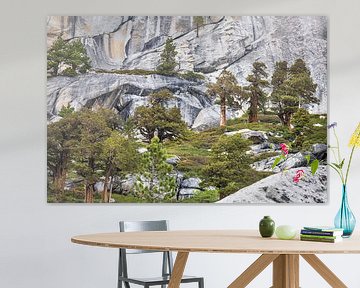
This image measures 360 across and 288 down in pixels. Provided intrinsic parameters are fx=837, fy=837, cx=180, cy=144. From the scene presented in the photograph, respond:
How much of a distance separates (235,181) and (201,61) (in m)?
0.99

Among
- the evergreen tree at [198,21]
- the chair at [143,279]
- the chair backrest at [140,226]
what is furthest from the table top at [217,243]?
the evergreen tree at [198,21]

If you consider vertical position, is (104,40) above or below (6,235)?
above

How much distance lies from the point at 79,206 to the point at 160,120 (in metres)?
0.93

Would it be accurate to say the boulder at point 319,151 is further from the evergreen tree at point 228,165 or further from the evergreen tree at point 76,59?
the evergreen tree at point 76,59

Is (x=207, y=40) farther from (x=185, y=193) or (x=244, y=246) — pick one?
(x=244, y=246)

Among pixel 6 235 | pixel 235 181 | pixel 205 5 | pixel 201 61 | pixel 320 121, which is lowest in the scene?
pixel 6 235

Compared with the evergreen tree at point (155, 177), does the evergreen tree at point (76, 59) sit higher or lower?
higher

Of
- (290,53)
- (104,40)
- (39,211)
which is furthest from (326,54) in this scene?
(39,211)

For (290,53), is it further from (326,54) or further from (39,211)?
(39,211)

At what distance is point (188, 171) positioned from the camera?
6.60 metres

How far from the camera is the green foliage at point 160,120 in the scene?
21.7ft

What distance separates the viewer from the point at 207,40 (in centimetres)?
665

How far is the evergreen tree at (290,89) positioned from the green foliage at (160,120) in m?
0.77

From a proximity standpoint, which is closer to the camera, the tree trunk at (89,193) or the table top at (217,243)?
the table top at (217,243)
